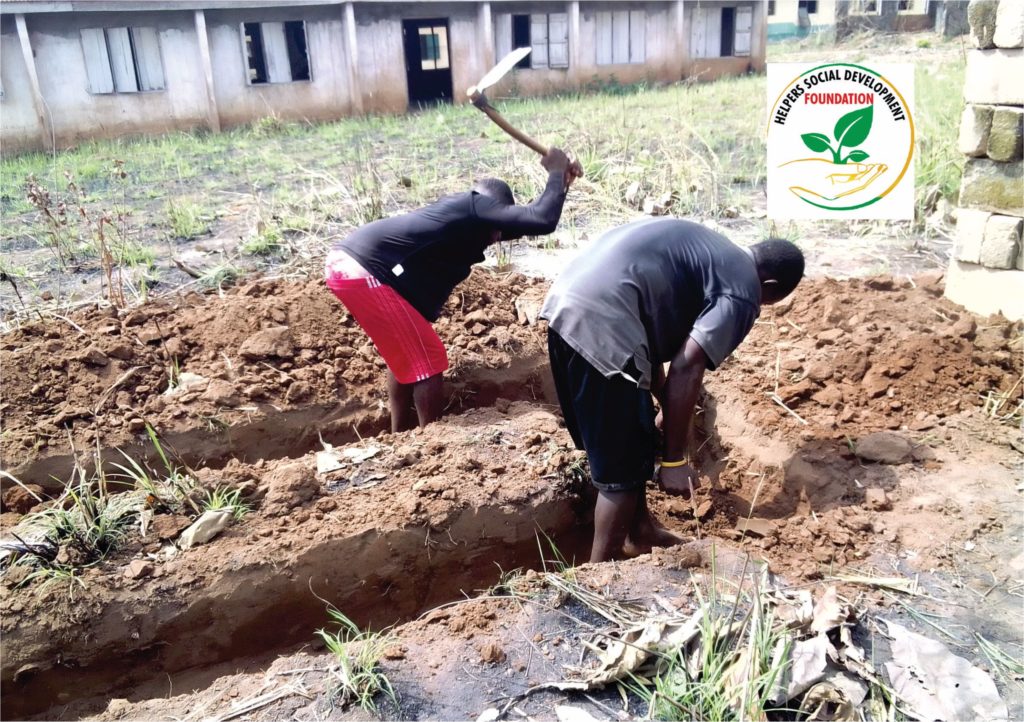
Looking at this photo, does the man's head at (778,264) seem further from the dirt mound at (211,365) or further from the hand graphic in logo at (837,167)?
the hand graphic in logo at (837,167)

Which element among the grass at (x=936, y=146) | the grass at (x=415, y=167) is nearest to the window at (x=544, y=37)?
the grass at (x=415, y=167)

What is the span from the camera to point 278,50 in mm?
12484

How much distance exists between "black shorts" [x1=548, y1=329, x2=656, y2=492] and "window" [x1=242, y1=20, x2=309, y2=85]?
11022 millimetres

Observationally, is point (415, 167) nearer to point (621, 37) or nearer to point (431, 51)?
point (621, 37)

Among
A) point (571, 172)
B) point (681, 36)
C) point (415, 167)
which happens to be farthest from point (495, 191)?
point (681, 36)

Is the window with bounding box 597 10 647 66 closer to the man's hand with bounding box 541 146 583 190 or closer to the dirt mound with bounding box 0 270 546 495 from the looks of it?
the dirt mound with bounding box 0 270 546 495

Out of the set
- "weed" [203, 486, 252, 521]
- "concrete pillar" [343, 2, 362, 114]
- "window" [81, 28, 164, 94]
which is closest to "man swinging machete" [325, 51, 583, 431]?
"weed" [203, 486, 252, 521]

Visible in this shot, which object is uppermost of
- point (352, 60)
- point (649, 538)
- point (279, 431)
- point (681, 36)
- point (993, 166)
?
point (681, 36)

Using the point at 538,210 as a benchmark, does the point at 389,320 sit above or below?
below

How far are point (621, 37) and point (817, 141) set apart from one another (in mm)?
7548

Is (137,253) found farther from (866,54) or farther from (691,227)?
(866,54)

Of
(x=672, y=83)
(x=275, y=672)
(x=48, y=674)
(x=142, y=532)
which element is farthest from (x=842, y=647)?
(x=672, y=83)

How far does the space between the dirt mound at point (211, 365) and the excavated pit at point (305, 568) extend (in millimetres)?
771

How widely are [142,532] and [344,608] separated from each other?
0.87 metres
